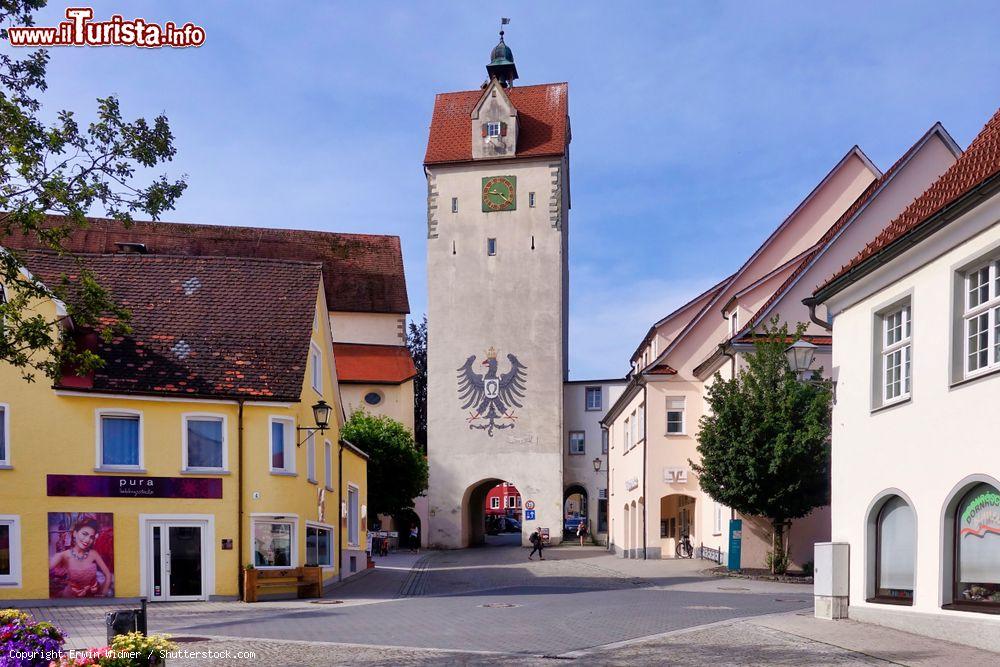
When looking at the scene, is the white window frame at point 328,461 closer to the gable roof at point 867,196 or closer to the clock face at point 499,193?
the gable roof at point 867,196

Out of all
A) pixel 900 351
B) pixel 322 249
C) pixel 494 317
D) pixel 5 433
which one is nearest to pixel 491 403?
pixel 494 317

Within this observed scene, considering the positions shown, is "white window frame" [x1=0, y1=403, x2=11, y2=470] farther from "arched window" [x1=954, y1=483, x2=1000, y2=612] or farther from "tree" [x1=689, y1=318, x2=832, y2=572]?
"arched window" [x1=954, y1=483, x2=1000, y2=612]

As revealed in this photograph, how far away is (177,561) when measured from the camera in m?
22.6

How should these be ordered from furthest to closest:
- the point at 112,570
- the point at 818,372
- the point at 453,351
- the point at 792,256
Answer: the point at 453,351
the point at 792,256
the point at 818,372
the point at 112,570

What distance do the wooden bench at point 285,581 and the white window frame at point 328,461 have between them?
4546mm

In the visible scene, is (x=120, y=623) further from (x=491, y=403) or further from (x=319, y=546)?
(x=491, y=403)

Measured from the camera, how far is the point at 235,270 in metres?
26.7

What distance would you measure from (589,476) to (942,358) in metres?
47.5

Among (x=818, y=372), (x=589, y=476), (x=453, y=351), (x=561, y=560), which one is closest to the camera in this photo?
(x=818, y=372)

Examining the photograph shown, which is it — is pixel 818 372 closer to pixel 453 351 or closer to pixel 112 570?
pixel 112 570

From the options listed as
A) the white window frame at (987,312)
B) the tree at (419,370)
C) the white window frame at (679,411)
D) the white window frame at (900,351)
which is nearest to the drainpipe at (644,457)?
the white window frame at (679,411)

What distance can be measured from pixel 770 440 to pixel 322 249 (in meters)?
40.9

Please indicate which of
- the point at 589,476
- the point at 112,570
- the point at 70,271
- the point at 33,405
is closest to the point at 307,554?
the point at 112,570

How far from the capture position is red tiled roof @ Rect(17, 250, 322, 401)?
913 inches
